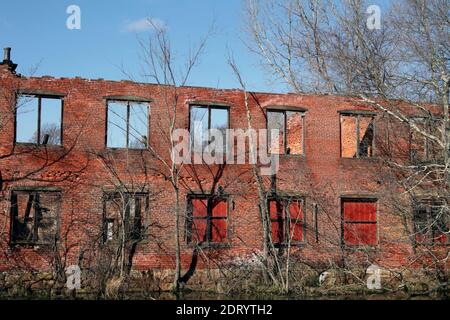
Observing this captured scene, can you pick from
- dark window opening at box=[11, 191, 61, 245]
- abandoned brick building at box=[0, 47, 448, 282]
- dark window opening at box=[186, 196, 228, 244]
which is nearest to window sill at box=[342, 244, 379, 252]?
abandoned brick building at box=[0, 47, 448, 282]

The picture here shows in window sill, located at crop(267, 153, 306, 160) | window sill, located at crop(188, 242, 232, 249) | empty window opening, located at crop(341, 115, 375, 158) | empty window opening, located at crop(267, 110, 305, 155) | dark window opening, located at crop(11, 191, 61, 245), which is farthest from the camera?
empty window opening, located at crop(341, 115, 375, 158)

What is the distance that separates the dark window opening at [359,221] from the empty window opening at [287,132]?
2626 mm

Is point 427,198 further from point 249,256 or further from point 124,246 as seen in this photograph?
point 124,246

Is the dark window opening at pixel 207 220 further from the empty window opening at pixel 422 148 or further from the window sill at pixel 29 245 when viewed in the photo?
the empty window opening at pixel 422 148

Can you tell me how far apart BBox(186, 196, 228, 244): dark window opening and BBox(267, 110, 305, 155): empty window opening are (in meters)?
2.70

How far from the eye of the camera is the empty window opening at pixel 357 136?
21.6m

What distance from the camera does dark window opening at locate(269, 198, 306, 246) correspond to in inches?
794

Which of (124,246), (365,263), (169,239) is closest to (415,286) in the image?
(365,263)

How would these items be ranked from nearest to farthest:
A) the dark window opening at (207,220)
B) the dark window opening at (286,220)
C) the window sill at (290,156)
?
the dark window opening at (207,220) < the dark window opening at (286,220) < the window sill at (290,156)

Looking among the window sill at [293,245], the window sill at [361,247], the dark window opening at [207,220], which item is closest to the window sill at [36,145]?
the dark window opening at [207,220]

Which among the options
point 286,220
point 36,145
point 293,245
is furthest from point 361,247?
point 36,145

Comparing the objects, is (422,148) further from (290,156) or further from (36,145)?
(36,145)

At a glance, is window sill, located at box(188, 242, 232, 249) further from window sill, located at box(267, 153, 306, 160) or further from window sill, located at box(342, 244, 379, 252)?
window sill, located at box(342, 244, 379, 252)

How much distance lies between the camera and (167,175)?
63.9 ft
